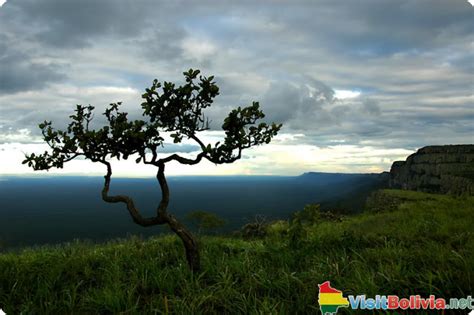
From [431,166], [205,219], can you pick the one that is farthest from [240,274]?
[431,166]

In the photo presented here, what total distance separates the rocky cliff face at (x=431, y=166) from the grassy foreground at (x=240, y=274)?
103 meters

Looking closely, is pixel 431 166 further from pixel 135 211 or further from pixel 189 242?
pixel 135 211

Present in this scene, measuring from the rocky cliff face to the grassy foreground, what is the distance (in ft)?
338

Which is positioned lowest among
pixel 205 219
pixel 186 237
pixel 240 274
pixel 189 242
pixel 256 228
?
pixel 205 219

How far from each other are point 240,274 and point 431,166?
140 meters

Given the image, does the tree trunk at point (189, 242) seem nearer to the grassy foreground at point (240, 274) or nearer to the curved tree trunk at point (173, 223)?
the curved tree trunk at point (173, 223)

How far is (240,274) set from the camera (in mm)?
8883

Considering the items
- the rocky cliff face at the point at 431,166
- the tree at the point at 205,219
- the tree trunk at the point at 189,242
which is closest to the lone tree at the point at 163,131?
the tree trunk at the point at 189,242

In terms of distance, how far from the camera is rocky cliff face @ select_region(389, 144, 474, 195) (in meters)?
110

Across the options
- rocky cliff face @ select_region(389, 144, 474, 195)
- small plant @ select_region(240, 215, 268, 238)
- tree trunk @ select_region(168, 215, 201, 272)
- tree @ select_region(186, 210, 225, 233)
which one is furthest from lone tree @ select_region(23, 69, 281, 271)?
rocky cliff face @ select_region(389, 144, 474, 195)

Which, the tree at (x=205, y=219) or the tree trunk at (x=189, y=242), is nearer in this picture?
the tree trunk at (x=189, y=242)

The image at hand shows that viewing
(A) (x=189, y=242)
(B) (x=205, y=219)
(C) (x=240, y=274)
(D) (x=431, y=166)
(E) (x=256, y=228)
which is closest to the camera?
(C) (x=240, y=274)

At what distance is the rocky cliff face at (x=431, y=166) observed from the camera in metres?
110

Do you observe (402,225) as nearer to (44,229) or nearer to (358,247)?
(358,247)
